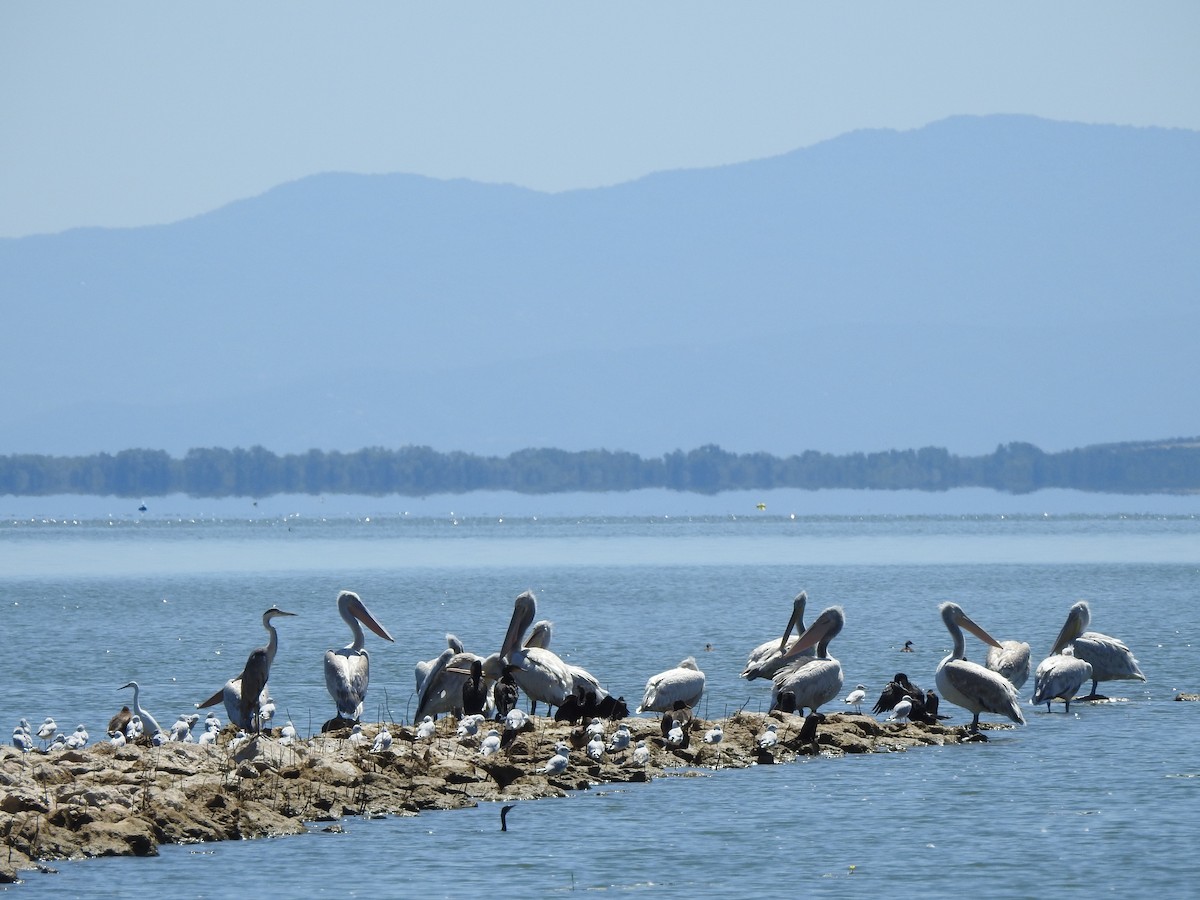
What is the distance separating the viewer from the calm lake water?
12.2 metres

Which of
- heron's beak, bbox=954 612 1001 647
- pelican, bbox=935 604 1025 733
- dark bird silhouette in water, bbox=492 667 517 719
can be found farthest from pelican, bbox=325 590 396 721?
heron's beak, bbox=954 612 1001 647

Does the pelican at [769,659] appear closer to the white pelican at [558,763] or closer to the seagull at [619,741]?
the seagull at [619,741]

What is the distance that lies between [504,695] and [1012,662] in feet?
20.2

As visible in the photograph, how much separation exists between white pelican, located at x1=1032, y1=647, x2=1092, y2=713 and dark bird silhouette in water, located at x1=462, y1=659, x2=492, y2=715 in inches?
235

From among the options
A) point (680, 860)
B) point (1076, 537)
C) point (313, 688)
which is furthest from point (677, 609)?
point (1076, 537)

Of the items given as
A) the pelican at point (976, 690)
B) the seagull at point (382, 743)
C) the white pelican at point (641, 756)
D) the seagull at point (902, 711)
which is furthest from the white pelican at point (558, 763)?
the pelican at point (976, 690)

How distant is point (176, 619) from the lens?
38.8m

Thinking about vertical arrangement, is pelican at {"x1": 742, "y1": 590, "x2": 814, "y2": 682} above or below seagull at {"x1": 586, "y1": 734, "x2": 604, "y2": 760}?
above

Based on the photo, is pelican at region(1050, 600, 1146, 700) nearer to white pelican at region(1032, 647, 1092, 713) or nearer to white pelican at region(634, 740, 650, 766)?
white pelican at region(1032, 647, 1092, 713)

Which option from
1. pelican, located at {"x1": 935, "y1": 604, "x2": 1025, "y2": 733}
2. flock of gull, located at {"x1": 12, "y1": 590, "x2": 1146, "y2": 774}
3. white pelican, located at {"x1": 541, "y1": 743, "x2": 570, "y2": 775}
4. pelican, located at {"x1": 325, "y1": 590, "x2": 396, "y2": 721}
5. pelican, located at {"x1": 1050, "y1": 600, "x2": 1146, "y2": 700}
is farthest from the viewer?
pelican, located at {"x1": 1050, "y1": 600, "x2": 1146, "y2": 700}

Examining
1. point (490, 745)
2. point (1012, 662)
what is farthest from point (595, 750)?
point (1012, 662)

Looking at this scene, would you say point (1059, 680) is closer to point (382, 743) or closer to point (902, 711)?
point (902, 711)

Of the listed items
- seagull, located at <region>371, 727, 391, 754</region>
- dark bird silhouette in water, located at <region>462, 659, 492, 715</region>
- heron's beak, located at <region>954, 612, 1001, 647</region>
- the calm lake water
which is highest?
heron's beak, located at <region>954, 612, 1001, 647</region>

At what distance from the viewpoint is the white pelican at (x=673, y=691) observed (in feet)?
59.0
